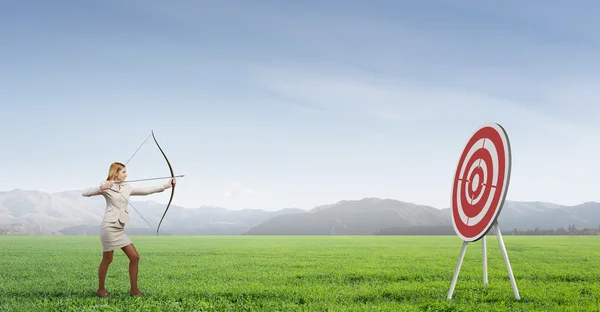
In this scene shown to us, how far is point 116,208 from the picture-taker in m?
10.8

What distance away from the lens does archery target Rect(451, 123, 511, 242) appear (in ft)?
34.0

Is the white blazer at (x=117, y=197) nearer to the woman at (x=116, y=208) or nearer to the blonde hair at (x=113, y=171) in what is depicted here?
the woman at (x=116, y=208)

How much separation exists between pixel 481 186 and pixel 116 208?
8.18 metres

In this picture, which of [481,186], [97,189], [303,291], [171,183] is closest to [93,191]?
[97,189]

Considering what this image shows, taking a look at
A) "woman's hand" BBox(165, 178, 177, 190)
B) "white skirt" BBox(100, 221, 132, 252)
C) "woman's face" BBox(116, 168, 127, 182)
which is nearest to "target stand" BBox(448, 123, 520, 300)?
"woman's hand" BBox(165, 178, 177, 190)

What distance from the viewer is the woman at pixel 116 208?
10625 millimetres

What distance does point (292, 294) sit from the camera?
12.0 metres

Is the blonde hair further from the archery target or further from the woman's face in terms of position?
the archery target

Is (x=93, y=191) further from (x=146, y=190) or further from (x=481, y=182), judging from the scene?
(x=481, y=182)

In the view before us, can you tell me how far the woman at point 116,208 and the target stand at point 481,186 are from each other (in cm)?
677

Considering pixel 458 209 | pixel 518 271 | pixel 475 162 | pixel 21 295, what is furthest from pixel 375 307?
pixel 518 271

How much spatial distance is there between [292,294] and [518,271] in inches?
414

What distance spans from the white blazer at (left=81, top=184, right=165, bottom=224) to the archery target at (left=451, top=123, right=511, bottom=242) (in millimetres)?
6960

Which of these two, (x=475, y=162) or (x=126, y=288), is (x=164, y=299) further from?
(x=475, y=162)
